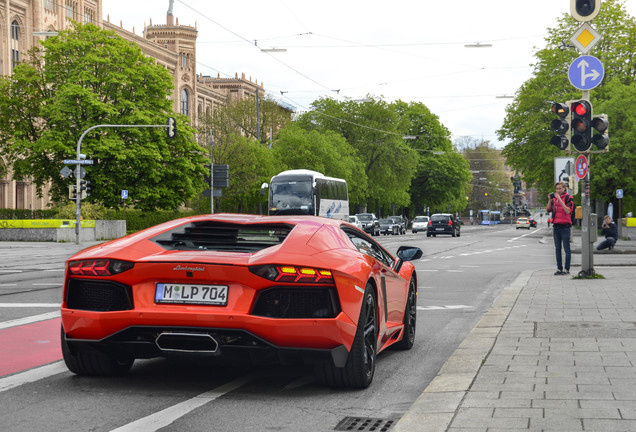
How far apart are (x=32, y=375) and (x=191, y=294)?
5.43 feet

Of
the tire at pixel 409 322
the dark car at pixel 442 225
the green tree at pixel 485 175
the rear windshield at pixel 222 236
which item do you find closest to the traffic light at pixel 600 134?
the tire at pixel 409 322

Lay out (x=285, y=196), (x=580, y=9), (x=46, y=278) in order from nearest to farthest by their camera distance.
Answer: (x=580, y=9), (x=46, y=278), (x=285, y=196)

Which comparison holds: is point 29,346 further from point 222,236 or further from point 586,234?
point 586,234

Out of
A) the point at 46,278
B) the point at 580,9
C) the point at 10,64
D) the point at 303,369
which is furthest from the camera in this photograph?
the point at 10,64

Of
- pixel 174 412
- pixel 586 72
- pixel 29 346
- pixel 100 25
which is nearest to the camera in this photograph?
pixel 174 412

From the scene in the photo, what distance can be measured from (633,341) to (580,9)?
827 cm

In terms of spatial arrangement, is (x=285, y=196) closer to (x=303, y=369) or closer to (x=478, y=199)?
(x=303, y=369)

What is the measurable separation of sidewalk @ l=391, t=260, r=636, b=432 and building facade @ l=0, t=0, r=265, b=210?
38.1 meters

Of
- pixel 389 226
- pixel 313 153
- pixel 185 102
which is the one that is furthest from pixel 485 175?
pixel 313 153

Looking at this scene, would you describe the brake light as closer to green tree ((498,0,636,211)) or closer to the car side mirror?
the car side mirror

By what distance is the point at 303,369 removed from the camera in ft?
21.3

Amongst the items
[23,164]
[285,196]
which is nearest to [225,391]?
[285,196]

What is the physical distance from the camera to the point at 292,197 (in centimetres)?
4500

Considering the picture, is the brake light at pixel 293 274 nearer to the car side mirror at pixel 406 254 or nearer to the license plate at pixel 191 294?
the license plate at pixel 191 294
